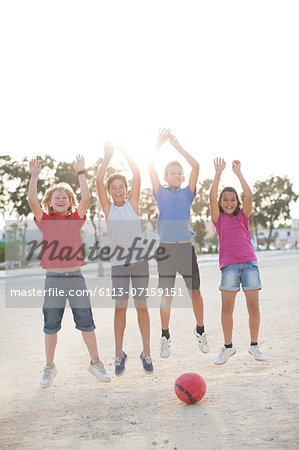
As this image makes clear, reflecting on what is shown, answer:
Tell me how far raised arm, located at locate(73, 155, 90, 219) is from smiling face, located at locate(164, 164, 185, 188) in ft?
3.40

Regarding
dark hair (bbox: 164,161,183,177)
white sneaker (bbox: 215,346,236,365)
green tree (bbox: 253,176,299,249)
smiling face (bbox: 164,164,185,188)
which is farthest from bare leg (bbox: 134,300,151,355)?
green tree (bbox: 253,176,299,249)

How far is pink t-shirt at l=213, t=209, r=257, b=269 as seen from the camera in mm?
6836

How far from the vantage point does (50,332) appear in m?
6.81

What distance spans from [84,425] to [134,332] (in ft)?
22.0

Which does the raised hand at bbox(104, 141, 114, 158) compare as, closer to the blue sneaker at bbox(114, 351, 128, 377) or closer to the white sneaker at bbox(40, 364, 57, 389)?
the blue sneaker at bbox(114, 351, 128, 377)

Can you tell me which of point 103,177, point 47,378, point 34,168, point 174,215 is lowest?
point 47,378

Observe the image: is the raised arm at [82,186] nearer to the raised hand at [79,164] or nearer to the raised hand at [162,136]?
the raised hand at [79,164]

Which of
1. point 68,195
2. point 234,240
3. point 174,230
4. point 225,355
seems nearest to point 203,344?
point 225,355

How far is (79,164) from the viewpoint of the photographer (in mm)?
6758

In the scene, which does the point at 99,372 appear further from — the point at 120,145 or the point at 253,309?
the point at 120,145

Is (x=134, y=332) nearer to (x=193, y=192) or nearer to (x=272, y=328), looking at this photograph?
(x=272, y=328)

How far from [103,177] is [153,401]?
9.83 ft

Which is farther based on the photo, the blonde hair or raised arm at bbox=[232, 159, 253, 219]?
the blonde hair

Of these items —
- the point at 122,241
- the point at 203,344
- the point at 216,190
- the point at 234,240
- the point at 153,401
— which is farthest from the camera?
the point at 153,401
